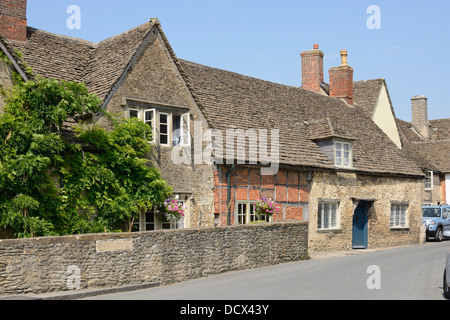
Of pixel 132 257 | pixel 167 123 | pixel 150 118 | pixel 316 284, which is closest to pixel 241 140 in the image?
pixel 167 123

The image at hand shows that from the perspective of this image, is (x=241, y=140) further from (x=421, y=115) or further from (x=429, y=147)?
(x=421, y=115)

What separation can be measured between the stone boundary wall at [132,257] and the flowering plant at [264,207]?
3.06m

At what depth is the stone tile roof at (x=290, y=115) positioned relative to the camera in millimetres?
21469

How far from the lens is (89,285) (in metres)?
11.6

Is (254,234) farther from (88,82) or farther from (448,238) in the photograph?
(448,238)

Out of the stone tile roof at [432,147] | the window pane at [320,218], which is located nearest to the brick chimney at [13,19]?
the window pane at [320,218]

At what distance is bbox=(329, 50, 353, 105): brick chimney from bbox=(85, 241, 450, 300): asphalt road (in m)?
16.7

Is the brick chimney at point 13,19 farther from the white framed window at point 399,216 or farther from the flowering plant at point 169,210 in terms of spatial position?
the white framed window at point 399,216

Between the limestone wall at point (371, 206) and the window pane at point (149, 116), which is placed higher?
the window pane at point (149, 116)

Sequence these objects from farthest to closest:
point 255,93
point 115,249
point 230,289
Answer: point 255,93
point 115,249
point 230,289

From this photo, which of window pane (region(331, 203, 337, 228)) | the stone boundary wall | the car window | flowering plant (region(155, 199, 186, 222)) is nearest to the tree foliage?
flowering plant (region(155, 199, 186, 222))

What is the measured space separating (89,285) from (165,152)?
20.5 feet

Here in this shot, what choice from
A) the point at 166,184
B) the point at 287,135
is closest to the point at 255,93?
the point at 287,135

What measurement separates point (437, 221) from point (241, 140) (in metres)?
15.0
